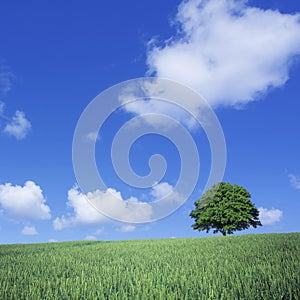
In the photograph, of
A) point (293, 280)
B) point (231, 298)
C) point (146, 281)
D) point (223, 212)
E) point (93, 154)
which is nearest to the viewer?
point (231, 298)

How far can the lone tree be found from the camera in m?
42.3

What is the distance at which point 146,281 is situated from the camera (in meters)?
8.32

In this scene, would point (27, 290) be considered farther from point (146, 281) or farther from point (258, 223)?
point (258, 223)

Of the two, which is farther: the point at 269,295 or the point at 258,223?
the point at 258,223

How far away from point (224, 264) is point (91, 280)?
4261 millimetres

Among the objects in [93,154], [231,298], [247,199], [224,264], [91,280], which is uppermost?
[247,199]

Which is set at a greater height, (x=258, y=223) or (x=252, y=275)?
(x=258, y=223)

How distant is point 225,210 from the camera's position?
1666 inches

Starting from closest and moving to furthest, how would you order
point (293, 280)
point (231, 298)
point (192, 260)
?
point (231, 298), point (293, 280), point (192, 260)

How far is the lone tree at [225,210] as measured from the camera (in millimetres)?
42312

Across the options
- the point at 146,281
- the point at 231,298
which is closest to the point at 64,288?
the point at 146,281

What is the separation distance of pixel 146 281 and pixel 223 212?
35656 millimetres

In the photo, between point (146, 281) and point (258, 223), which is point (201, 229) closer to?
point (258, 223)

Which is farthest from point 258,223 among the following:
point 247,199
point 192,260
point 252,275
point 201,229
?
point 252,275
